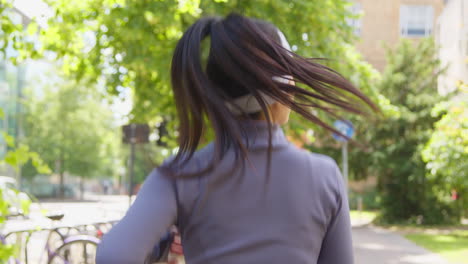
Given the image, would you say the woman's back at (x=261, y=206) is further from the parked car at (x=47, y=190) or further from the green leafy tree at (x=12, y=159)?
the parked car at (x=47, y=190)

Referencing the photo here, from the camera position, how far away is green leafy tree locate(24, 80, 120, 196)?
38.5m

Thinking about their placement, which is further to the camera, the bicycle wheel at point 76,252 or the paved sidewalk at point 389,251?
the paved sidewalk at point 389,251

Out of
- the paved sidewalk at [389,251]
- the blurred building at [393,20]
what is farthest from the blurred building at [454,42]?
the paved sidewalk at [389,251]

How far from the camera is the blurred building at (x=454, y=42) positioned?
24.1 metres

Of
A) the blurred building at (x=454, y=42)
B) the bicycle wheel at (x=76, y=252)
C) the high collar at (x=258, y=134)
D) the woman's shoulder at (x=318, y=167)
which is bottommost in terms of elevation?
the bicycle wheel at (x=76, y=252)

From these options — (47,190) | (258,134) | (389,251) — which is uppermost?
(258,134)

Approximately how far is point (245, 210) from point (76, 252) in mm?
5872

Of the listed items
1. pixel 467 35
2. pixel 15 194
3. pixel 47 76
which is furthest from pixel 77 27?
pixel 47 76

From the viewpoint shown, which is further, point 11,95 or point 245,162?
point 11,95

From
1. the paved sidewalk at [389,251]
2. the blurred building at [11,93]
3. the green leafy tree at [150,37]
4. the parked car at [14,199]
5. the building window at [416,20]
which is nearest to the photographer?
the parked car at [14,199]

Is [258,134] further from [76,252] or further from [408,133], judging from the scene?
[408,133]

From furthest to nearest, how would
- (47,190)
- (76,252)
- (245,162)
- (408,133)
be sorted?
1. (47,190)
2. (408,133)
3. (76,252)
4. (245,162)

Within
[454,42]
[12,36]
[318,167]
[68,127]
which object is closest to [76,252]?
[12,36]

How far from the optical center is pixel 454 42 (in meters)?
27.8
